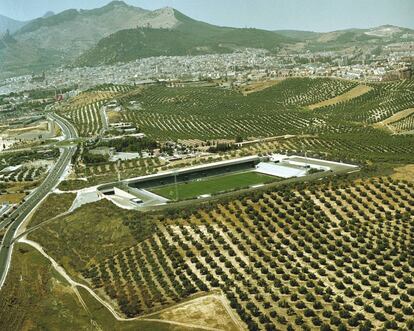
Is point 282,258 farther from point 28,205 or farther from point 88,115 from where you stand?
point 88,115

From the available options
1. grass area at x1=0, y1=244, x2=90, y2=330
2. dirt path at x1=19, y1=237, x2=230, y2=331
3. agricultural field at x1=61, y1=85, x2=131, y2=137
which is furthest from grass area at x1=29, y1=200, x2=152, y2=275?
agricultural field at x1=61, y1=85, x2=131, y2=137

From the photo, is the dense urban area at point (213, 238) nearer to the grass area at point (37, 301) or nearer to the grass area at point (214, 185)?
the grass area at point (37, 301)

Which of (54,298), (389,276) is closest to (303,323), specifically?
(389,276)

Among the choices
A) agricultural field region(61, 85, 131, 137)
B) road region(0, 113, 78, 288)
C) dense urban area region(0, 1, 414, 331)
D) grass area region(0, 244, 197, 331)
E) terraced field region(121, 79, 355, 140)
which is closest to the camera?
dense urban area region(0, 1, 414, 331)

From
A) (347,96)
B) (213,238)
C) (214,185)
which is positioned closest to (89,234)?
(213,238)

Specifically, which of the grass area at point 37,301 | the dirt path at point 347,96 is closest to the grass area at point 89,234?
the grass area at point 37,301

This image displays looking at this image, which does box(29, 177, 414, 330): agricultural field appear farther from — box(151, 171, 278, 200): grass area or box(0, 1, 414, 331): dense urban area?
box(151, 171, 278, 200): grass area

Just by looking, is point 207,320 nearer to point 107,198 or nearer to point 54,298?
point 54,298
